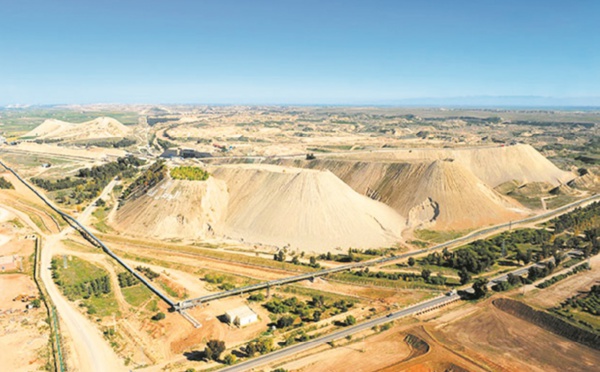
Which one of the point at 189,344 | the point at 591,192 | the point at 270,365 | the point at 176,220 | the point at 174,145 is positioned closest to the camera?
the point at 270,365

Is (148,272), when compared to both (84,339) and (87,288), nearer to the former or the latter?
(87,288)

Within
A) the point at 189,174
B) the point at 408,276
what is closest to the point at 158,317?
the point at 408,276

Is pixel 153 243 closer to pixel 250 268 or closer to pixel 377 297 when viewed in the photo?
pixel 250 268

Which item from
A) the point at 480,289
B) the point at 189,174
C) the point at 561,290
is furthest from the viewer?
the point at 189,174

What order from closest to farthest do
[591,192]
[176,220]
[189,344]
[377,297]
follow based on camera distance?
1. [189,344]
2. [377,297]
3. [176,220]
4. [591,192]

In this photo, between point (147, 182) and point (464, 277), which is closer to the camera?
point (464, 277)

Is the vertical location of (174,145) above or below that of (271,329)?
above

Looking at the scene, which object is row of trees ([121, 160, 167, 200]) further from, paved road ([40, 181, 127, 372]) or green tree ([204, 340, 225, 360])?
green tree ([204, 340, 225, 360])

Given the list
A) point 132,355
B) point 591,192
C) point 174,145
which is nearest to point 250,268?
point 132,355
